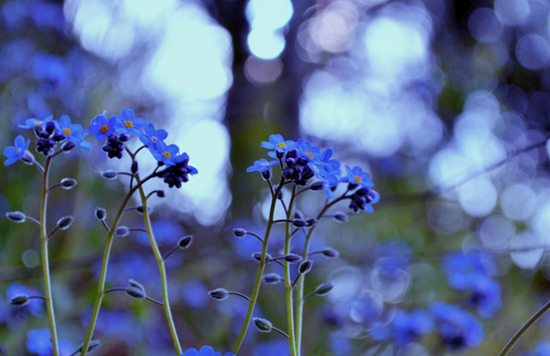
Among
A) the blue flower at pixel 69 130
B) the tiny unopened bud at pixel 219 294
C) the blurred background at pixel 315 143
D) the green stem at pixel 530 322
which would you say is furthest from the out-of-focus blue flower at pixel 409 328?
the blue flower at pixel 69 130

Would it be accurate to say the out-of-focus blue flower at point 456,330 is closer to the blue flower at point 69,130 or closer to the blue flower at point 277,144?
the blue flower at point 277,144

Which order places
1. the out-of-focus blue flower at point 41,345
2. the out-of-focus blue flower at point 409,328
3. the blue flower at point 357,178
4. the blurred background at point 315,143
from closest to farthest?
the blue flower at point 357,178 < the out-of-focus blue flower at point 41,345 < the out-of-focus blue flower at point 409,328 < the blurred background at point 315,143

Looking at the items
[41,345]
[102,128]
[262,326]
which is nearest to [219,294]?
[262,326]

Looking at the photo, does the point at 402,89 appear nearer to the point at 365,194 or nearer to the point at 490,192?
the point at 490,192

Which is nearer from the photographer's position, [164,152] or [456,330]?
[164,152]

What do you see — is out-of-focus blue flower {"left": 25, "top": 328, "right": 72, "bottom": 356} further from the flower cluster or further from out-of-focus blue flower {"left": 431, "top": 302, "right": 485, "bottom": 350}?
out-of-focus blue flower {"left": 431, "top": 302, "right": 485, "bottom": 350}

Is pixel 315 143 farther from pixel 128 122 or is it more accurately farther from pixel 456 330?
pixel 128 122

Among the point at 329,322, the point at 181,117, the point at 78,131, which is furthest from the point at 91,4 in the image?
the point at 329,322

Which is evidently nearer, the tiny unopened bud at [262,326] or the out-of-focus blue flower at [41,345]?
the tiny unopened bud at [262,326]
